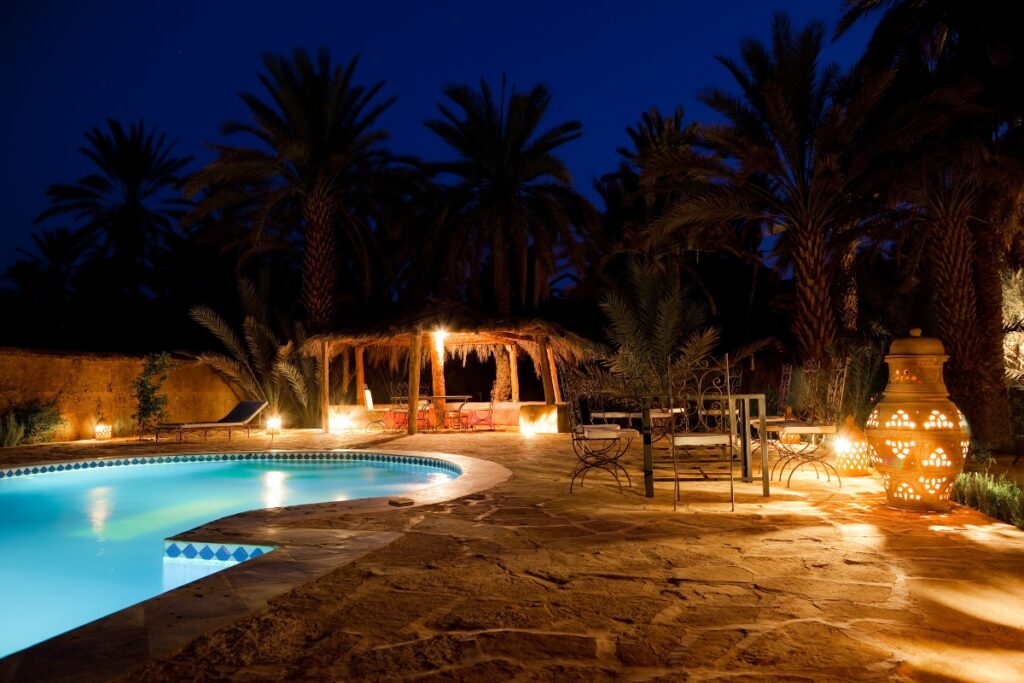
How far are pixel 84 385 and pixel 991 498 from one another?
14.9 metres

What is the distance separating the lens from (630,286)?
18.9 metres

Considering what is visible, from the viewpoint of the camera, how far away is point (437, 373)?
15812 mm

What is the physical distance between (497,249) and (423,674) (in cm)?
1440

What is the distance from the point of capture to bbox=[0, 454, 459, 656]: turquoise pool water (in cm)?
488

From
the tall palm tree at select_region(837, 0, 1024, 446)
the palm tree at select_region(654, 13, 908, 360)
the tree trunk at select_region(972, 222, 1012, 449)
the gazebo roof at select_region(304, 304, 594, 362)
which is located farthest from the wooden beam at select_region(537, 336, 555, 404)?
the tree trunk at select_region(972, 222, 1012, 449)

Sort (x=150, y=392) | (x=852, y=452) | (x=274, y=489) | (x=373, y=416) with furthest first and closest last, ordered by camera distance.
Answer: (x=373, y=416) → (x=150, y=392) → (x=274, y=489) → (x=852, y=452)

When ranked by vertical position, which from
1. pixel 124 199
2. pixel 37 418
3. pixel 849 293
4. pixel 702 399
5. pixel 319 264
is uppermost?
pixel 124 199

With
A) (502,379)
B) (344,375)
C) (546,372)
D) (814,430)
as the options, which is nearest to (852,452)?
(814,430)

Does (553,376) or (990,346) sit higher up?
(990,346)

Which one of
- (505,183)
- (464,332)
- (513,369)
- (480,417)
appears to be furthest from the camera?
(513,369)

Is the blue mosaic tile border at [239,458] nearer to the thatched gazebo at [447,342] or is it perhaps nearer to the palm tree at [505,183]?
the thatched gazebo at [447,342]

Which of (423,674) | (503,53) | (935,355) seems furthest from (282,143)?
(503,53)

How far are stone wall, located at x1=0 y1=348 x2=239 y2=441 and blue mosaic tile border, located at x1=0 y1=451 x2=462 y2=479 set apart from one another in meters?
4.13

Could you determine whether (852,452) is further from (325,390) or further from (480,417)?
(325,390)
